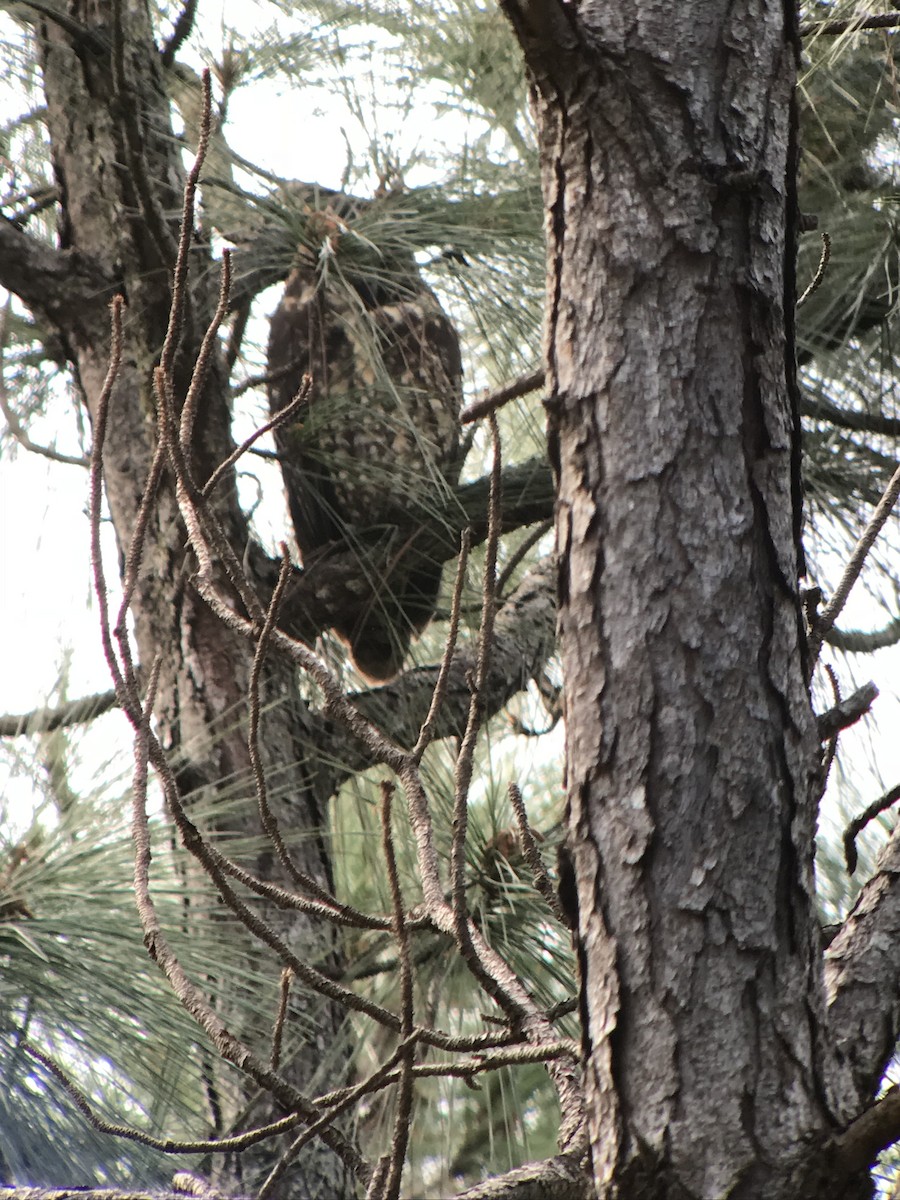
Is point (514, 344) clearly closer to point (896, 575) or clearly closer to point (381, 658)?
point (381, 658)

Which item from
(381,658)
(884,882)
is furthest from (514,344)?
(884,882)

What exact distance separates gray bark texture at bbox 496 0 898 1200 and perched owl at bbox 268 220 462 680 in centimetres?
80

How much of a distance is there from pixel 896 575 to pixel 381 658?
0.68m

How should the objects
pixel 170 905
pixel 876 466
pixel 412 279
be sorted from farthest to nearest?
1. pixel 876 466
2. pixel 412 279
3. pixel 170 905

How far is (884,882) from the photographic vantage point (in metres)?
0.56

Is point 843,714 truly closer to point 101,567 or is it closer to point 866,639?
point 101,567

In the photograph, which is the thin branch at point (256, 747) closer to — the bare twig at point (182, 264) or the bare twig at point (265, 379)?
the bare twig at point (182, 264)

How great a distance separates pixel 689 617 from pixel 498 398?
186mm

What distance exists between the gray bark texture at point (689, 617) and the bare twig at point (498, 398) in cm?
6

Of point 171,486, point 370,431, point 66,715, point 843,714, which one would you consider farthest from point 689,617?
point 66,715

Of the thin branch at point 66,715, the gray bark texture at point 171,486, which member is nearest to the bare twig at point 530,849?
the gray bark texture at point 171,486

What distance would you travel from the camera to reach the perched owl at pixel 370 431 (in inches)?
57.6

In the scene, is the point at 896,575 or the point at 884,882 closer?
the point at 884,882

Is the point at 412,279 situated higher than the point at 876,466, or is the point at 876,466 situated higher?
the point at 412,279
